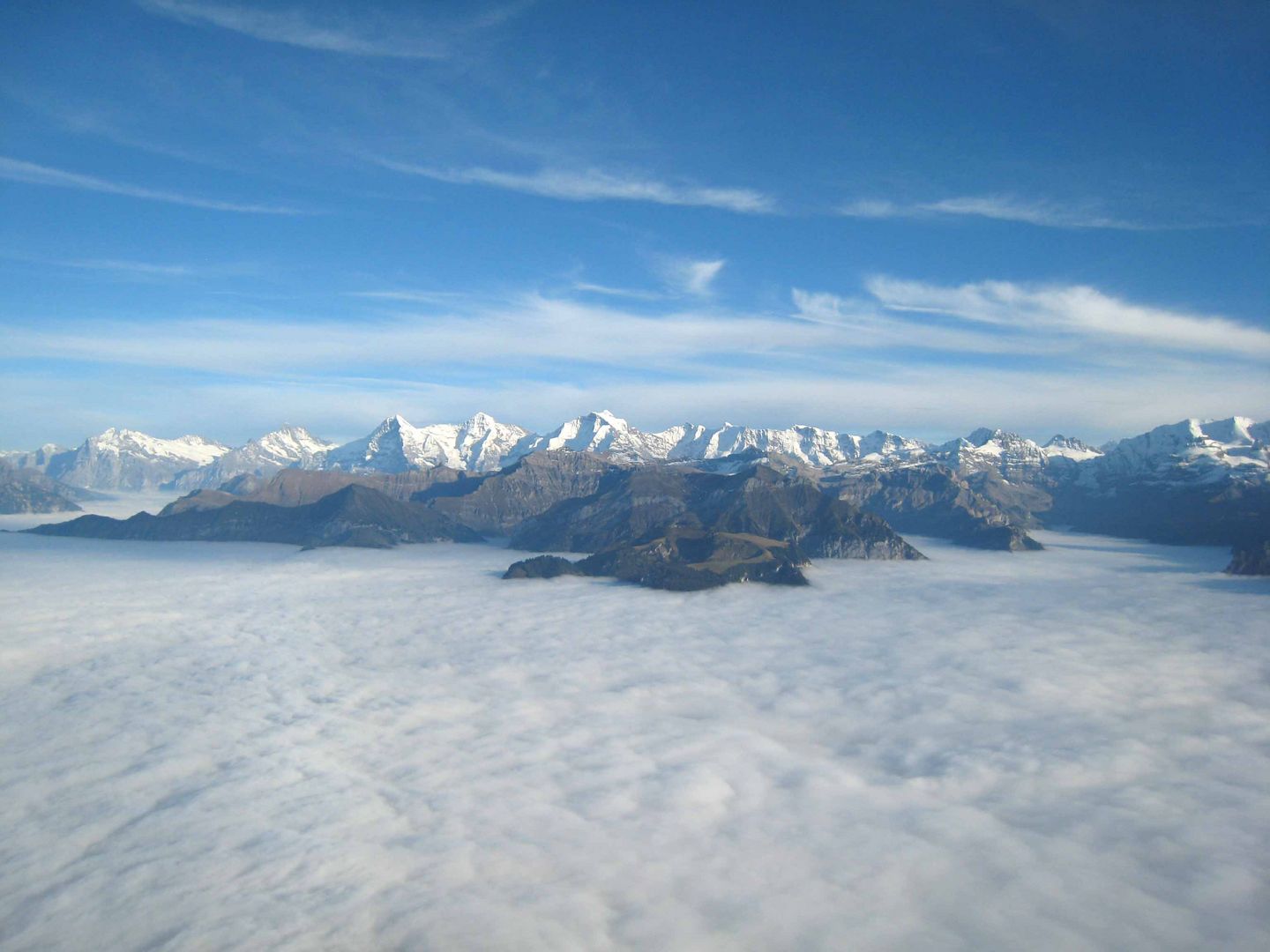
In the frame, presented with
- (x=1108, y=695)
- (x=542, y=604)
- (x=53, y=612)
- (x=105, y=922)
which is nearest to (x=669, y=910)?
(x=105, y=922)

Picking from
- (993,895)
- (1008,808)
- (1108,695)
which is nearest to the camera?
(993,895)

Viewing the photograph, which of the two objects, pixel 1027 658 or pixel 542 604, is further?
pixel 542 604

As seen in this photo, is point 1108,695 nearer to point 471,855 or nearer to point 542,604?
point 471,855

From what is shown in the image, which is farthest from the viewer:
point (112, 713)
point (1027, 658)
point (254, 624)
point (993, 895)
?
point (254, 624)

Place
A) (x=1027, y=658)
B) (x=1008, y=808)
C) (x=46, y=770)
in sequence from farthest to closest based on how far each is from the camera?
(x=1027, y=658)
(x=46, y=770)
(x=1008, y=808)

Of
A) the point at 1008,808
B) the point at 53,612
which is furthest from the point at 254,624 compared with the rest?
the point at 1008,808

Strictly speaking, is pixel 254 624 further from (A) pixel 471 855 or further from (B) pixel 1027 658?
(B) pixel 1027 658
